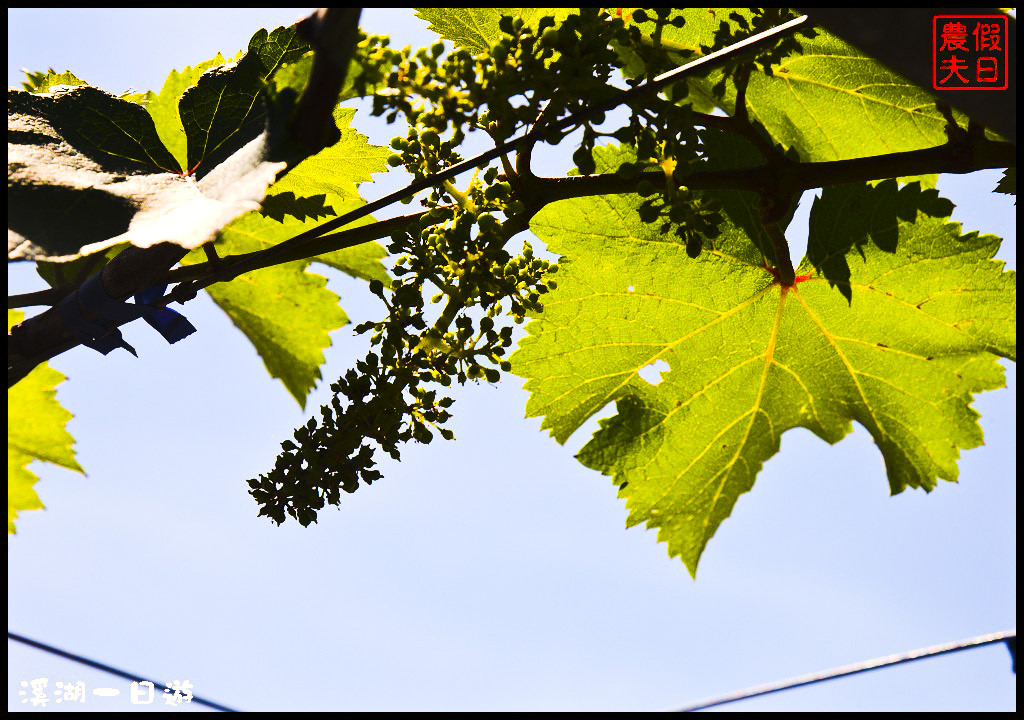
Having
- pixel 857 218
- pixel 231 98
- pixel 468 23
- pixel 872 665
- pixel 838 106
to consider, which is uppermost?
pixel 838 106

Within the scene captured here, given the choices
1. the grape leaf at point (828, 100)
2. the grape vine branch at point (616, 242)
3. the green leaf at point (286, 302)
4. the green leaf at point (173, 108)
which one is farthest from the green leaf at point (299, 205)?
the grape leaf at point (828, 100)

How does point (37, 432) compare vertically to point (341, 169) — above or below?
below

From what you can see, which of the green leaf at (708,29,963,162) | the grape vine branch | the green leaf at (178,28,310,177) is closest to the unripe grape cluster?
the grape vine branch

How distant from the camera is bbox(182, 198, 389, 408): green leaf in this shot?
2.03m

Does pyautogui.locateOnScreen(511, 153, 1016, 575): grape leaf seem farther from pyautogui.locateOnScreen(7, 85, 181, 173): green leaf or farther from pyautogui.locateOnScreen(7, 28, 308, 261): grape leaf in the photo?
pyautogui.locateOnScreen(7, 85, 181, 173): green leaf

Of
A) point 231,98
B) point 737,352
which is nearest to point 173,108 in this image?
point 231,98

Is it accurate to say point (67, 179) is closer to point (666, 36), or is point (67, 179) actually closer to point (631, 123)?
point (631, 123)

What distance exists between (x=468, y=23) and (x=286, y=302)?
33.5 inches

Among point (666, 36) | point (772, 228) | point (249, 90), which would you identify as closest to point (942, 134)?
point (772, 228)

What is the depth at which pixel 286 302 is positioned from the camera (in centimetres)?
204

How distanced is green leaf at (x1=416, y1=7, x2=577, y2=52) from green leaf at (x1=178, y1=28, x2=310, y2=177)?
0.32 metres

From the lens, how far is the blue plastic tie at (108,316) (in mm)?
1087

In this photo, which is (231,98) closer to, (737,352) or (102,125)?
(102,125)

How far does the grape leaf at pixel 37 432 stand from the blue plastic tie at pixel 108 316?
0.86 metres
